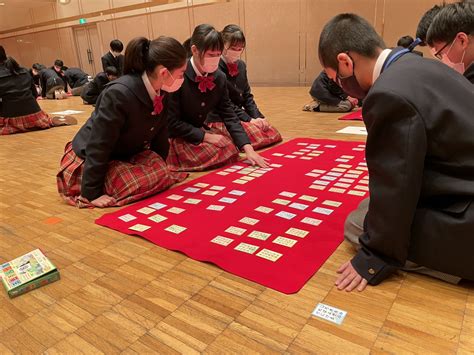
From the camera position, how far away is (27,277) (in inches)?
56.9

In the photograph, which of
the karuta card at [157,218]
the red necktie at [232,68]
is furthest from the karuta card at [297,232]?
the red necktie at [232,68]

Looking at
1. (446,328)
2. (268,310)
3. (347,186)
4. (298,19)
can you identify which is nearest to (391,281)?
(446,328)

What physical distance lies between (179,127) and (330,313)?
6.26 feet

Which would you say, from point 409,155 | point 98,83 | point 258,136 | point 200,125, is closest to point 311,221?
point 409,155

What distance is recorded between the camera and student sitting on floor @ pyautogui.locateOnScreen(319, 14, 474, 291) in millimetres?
1097

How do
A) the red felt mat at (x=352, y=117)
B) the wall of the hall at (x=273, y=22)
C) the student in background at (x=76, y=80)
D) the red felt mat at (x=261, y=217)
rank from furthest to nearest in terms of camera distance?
the student in background at (x=76, y=80) < the wall of the hall at (x=273, y=22) < the red felt mat at (x=352, y=117) < the red felt mat at (x=261, y=217)

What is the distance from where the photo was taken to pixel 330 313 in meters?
1.21

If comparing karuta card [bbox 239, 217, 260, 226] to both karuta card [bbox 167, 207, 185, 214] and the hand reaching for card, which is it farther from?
the hand reaching for card

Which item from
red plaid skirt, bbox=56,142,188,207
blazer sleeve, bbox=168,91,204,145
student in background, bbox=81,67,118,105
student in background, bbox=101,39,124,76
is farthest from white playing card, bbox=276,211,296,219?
student in background, bbox=101,39,124,76

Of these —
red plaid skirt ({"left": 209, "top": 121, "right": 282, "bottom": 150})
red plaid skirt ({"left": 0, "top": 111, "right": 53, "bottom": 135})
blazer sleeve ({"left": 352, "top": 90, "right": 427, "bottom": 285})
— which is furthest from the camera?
red plaid skirt ({"left": 0, "top": 111, "right": 53, "bottom": 135})

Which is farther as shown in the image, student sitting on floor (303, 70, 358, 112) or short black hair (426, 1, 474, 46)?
student sitting on floor (303, 70, 358, 112)

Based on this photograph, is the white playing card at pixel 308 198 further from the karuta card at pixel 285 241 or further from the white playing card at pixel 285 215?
the karuta card at pixel 285 241

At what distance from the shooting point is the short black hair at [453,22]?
1.85 meters

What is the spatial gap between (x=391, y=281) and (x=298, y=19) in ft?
26.6
